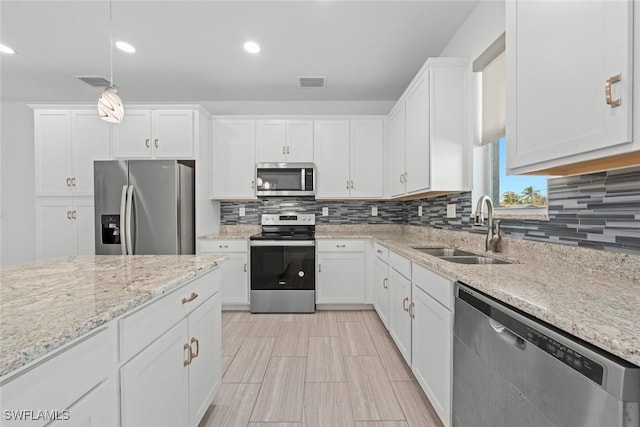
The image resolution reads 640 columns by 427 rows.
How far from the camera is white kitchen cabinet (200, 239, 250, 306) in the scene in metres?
3.45

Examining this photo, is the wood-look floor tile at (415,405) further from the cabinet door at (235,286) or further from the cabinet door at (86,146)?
the cabinet door at (86,146)

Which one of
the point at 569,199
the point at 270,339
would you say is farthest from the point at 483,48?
the point at 270,339

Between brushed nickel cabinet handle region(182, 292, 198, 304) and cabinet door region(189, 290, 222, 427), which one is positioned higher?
brushed nickel cabinet handle region(182, 292, 198, 304)

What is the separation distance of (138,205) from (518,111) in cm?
333

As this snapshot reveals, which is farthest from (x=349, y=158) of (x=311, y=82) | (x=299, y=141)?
(x=311, y=82)

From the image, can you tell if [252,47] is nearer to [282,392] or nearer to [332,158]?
[332,158]

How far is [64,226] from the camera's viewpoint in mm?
3412

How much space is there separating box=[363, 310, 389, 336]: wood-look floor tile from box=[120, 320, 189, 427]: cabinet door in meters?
1.97

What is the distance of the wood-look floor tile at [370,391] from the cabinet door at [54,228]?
3423 mm

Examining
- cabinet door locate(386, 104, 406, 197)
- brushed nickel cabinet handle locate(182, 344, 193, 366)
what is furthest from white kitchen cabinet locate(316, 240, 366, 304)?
brushed nickel cabinet handle locate(182, 344, 193, 366)

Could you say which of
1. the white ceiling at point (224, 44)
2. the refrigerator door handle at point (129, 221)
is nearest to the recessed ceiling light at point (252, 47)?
the white ceiling at point (224, 44)

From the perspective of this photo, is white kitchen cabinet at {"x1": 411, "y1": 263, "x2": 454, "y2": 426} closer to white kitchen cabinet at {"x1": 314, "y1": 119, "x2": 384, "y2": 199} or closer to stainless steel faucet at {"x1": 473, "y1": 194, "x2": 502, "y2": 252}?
stainless steel faucet at {"x1": 473, "y1": 194, "x2": 502, "y2": 252}

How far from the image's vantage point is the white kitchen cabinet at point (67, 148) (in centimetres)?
338

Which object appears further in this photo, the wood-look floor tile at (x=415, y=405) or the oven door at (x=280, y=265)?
the oven door at (x=280, y=265)
